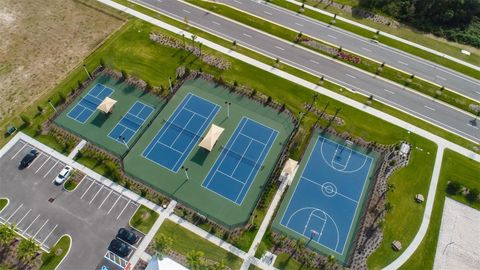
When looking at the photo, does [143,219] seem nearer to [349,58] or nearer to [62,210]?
[62,210]

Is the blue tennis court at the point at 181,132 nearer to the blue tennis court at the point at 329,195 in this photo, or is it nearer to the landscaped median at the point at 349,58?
the blue tennis court at the point at 329,195

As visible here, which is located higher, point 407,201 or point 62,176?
point 407,201

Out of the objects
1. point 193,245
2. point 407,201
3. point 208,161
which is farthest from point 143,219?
point 407,201

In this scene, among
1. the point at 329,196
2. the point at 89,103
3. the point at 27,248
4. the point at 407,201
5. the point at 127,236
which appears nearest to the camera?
the point at 27,248

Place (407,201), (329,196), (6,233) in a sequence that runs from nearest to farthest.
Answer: (6,233) → (407,201) → (329,196)

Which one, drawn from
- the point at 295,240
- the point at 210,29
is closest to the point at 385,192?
the point at 295,240

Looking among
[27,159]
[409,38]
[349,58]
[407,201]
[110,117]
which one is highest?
[409,38]
